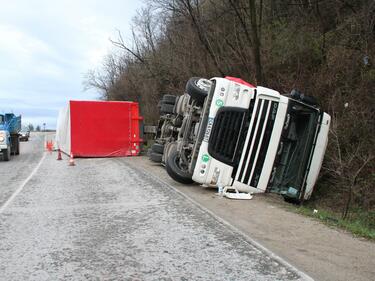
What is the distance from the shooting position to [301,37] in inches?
706

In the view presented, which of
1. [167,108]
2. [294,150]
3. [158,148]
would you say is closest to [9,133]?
[158,148]

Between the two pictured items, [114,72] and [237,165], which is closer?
[237,165]

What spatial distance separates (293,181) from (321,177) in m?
2.47

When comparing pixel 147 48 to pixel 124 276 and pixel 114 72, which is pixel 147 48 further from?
pixel 124 276

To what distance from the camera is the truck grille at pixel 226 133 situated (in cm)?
1053

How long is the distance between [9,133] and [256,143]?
15961 millimetres

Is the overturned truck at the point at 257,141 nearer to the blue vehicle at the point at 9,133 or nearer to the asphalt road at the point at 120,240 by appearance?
the asphalt road at the point at 120,240

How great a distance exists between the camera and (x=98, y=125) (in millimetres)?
21734

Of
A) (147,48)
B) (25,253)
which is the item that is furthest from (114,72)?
(25,253)

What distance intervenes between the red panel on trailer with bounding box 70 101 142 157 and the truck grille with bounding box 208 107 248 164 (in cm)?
1186

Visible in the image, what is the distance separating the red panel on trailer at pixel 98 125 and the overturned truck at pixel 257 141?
11.4 meters

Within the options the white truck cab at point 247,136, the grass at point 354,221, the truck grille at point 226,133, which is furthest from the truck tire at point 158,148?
the grass at point 354,221

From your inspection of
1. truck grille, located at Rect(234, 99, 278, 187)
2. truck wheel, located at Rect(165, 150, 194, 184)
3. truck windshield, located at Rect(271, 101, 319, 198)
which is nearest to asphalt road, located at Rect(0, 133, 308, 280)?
truck wheel, located at Rect(165, 150, 194, 184)

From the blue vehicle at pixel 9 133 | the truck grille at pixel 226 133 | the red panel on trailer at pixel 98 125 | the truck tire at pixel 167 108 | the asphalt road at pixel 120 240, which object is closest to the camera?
the asphalt road at pixel 120 240
